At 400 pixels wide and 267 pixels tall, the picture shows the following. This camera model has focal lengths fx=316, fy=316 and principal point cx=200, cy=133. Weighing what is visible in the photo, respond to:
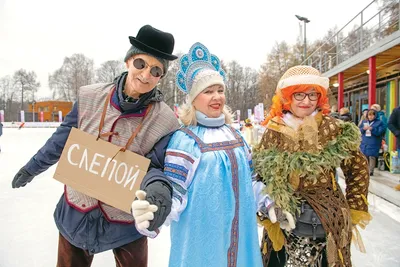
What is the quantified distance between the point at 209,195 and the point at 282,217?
455mm

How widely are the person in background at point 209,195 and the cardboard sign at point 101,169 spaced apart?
186 mm

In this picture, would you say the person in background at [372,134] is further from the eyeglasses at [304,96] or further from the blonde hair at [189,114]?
the blonde hair at [189,114]

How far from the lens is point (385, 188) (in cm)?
555

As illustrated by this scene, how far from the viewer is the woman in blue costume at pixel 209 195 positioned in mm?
1545

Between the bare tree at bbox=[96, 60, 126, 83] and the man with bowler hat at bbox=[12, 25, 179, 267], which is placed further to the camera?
the bare tree at bbox=[96, 60, 126, 83]

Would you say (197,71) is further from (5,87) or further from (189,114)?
(5,87)

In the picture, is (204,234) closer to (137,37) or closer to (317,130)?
(317,130)

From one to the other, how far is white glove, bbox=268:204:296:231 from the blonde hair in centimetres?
56

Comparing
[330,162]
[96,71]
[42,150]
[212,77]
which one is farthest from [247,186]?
[96,71]

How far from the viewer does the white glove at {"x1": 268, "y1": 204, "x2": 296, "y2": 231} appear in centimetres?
170

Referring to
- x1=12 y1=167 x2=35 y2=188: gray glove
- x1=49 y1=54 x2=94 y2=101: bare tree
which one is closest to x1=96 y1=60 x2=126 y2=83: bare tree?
x1=49 y1=54 x2=94 y2=101: bare tree

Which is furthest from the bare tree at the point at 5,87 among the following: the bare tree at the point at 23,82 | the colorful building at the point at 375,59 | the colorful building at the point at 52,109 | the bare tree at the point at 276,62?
the colorful building at the point at 375,59

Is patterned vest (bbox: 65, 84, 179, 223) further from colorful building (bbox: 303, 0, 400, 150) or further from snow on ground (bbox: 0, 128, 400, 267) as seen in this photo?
colorful building (bbox: 303, 0, 400, 150)

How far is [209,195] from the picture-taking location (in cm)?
156
